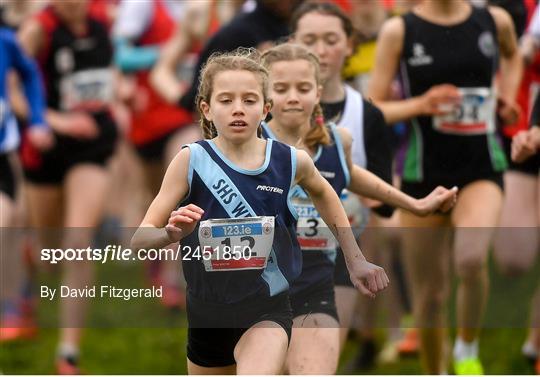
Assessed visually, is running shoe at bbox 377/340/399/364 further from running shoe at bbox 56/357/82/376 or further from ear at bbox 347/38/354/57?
ear at bbox 347/38/354/57

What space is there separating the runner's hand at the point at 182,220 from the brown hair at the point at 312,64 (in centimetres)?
127

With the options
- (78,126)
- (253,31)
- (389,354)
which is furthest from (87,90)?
(389,354)

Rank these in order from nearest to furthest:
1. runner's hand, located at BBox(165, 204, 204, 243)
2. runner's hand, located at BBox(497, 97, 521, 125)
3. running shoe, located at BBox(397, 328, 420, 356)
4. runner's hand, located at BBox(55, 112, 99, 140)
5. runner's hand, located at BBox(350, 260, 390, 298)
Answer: runner's hand, located at BBox(165, 204, 204, 243)
runner's hand, located at BBox(350, 260, 390, 298)
runner's hand, located at BBox(497, 97, 521, 125)
running shoe, located at BBox(397, 328, 420, 356)
runner's hand, located at BBox(55, 112, 99, 140)

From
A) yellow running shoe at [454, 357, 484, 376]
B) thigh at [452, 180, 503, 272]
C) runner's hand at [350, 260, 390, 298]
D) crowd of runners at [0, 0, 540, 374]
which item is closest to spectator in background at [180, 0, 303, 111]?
crowd of runners at [0, 0, 540, 374]

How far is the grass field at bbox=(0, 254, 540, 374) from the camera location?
9.00m

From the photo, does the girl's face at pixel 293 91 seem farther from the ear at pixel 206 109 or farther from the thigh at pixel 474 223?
the thigh at pixel 474 223

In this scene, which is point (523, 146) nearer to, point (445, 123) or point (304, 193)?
point (445, 123)

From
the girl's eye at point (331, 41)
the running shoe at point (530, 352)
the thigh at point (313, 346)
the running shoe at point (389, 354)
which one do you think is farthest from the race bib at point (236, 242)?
the running shoe at point (389, 354)

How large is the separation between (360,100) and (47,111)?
320cm

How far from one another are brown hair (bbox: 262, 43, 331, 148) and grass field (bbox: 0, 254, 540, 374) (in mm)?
2170

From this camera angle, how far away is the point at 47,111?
32.4 feet

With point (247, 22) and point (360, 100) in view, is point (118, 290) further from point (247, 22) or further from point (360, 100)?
point (247, 22)

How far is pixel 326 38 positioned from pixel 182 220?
225 centimetres

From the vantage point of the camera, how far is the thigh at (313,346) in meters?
6.28
